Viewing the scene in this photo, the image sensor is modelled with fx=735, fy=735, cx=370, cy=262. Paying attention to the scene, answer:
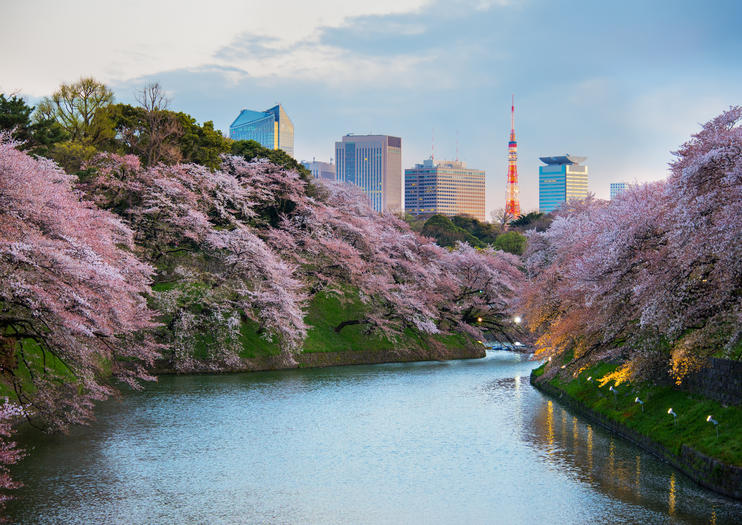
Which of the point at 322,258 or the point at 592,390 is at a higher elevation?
the point at 322,258

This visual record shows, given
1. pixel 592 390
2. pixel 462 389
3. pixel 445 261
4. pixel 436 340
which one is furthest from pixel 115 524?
pixel 445 261

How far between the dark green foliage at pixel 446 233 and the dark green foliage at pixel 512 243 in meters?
4.35

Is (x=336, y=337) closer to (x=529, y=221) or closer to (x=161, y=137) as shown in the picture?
(x=161, y=137)

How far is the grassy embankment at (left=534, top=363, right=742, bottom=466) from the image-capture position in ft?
65.4

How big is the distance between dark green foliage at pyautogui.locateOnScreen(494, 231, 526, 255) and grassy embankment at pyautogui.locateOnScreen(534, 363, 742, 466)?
6242cm

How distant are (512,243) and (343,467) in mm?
78109

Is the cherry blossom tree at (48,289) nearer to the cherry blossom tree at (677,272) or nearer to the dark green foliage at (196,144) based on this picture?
the cherry blossom tree at (677,272)

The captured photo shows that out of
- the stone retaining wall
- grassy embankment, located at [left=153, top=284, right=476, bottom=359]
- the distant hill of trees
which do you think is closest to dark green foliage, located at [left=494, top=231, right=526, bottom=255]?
the distant hill of trees

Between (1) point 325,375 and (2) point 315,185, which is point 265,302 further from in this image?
(2) point 315,185

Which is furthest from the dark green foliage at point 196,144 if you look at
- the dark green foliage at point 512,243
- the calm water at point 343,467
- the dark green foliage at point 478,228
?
the dark green foliage at point 478,228

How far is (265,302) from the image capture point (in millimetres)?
46406

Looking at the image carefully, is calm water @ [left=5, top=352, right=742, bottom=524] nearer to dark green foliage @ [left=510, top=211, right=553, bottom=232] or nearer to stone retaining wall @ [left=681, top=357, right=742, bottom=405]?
stone retaining wall @ [left=681, top=357, right=742, bottom=405]

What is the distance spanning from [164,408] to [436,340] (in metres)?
33.4

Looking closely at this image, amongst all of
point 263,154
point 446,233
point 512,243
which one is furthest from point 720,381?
point 446,233
